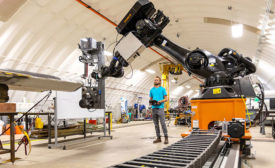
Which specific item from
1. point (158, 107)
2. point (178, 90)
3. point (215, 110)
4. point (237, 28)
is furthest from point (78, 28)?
point (178, 90)

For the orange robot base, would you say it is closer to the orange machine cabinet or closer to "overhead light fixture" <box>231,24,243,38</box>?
the orange machine cabinet

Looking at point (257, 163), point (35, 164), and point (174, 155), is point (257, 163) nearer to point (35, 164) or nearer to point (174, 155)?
point (174, 155)

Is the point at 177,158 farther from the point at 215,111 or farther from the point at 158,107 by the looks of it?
the point at 158,107

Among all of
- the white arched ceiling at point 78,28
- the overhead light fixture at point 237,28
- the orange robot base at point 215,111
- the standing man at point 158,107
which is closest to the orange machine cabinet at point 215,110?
the orange robot base at point 215,111

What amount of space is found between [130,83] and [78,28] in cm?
1082

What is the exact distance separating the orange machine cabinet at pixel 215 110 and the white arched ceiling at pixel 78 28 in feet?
19.9

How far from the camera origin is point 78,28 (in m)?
11.6

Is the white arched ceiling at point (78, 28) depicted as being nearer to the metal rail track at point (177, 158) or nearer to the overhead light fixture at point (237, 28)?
the overhead light fixture at point (237, 28)

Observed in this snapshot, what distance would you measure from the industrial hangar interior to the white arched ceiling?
0.19 feet

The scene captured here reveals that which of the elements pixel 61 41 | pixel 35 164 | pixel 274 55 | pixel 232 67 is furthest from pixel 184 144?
pixel 274 55

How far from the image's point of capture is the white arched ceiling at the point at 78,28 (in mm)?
9516

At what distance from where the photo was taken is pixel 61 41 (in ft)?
39.6

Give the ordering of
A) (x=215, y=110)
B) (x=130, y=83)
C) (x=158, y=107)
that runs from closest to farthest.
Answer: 1. (x=215, y=110)
2. (x=158, y=107)
3. (x=130, y=83)

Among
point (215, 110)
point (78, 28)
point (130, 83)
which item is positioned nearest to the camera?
point (215, 110)
